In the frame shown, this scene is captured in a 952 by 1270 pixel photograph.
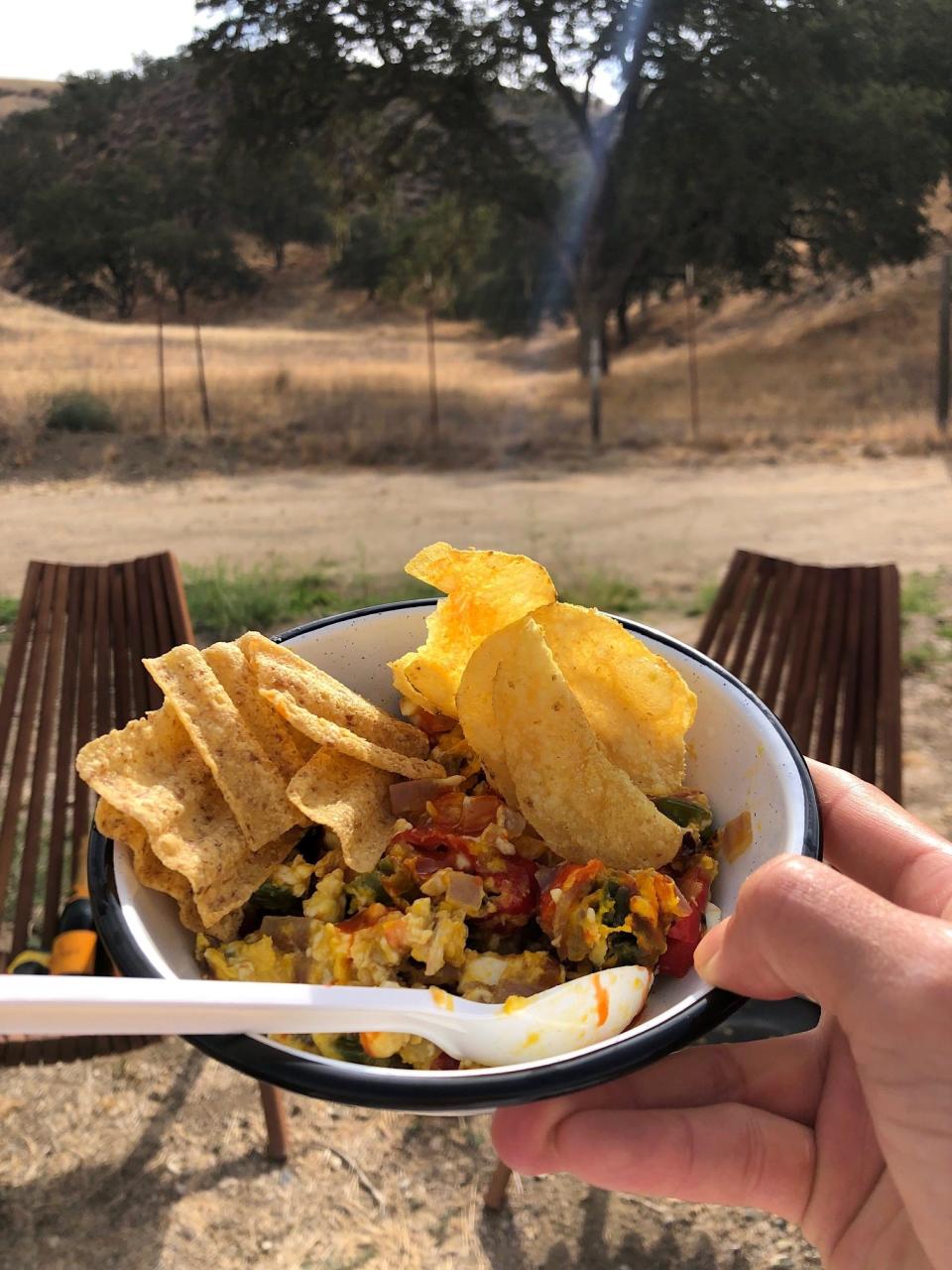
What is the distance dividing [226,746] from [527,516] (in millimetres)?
7954

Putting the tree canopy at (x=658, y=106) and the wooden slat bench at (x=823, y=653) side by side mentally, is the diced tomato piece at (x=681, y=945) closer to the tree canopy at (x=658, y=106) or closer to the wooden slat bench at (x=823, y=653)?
the wooden slat bench at (x=823, y=653)

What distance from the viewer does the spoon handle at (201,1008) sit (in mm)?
859

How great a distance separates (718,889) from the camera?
1.19 m

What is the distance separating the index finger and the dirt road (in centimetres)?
517

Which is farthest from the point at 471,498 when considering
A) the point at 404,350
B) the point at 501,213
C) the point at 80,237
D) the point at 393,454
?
the point at 80,237

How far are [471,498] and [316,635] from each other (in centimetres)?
870

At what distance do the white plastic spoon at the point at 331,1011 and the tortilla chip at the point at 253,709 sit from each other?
39cm

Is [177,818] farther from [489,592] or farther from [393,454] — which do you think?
[393,454]

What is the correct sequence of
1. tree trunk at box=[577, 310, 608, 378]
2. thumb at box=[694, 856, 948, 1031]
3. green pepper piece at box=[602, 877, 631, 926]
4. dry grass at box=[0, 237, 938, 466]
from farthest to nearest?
tree trunk at box=[577, 310, 608, 378]
dry grass at box=[0, 237, 938, 466]
green pepper piece at box=[602, 877, 631, 926]
thumb at box=[694, 856, 948, 1031]

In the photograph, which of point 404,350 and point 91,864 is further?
point 404,350

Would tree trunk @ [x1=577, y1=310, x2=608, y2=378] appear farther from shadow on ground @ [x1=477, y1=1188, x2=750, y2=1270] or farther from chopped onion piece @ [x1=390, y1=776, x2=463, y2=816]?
chopped onion piece @ [x1=390, y1=776, x2=463, y2=816]

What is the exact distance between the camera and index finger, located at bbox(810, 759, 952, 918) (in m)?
1.22

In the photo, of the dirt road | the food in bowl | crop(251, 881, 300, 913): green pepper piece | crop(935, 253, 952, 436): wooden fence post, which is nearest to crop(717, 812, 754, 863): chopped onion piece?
the food in bowl

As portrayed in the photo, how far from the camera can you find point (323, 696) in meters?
1.26
